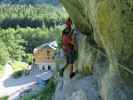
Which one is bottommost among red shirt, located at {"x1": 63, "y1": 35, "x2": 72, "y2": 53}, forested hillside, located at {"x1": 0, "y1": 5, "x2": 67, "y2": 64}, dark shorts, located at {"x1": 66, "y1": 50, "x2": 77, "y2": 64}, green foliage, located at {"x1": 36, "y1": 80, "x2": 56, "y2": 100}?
green foliage, located at {"x1": 36, "y1": 80, "x2": 56, "y2": 100}

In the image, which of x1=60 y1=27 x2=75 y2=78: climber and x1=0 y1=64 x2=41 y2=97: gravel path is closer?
x1=60 y1=27 x2=75 y2=78: climber

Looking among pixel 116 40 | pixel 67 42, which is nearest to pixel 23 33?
pixel 67 42

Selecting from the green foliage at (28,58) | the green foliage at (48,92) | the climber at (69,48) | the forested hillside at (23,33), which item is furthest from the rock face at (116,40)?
the green foliage at (28,58)

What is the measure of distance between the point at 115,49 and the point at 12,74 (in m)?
50.2

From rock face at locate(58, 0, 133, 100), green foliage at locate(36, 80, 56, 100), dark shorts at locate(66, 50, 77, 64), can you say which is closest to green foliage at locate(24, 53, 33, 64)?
green foliage at locate(36, 80, 56, 100)

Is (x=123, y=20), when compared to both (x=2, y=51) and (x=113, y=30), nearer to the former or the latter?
(x=113, y=30)

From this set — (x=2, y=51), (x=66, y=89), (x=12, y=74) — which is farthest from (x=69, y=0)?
(x=2, y=51)

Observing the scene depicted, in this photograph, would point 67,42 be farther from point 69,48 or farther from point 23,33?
point 23,33

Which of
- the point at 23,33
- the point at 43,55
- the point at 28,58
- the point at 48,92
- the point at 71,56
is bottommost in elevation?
the point at 48,92

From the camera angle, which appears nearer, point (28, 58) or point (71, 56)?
point (71, 56)

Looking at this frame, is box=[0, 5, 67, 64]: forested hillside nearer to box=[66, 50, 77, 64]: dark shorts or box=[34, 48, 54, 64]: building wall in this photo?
box=[34, 48, 54, 64]: building wall

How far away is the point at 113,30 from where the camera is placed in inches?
296

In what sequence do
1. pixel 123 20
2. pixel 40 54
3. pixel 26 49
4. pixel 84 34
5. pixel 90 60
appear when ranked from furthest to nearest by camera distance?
pixel 26 49, pixel 40 54, pixel 84 34, pixel 90 60, pixel 123 20

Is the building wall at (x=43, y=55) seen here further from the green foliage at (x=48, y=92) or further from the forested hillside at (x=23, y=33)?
the green foliage at (x=48, y=92)
